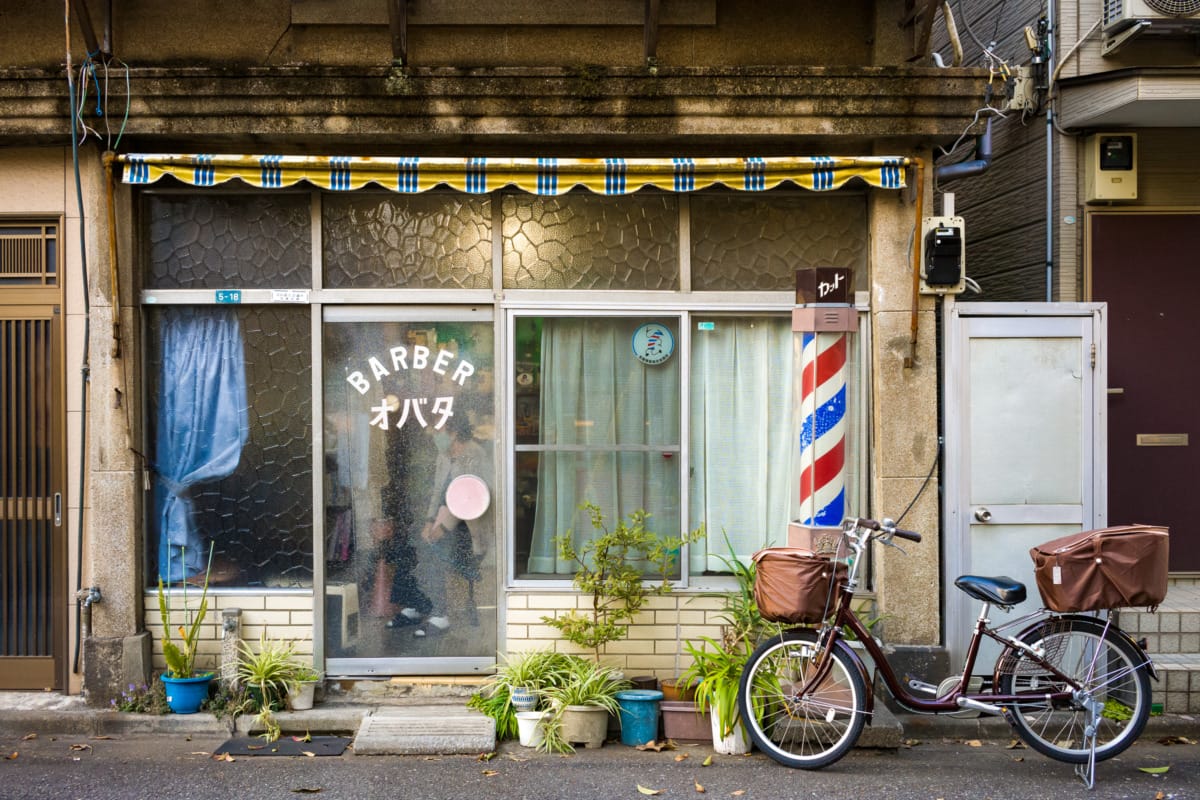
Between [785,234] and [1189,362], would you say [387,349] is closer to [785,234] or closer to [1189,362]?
[785,234]

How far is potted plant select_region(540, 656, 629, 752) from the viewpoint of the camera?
6.35 m

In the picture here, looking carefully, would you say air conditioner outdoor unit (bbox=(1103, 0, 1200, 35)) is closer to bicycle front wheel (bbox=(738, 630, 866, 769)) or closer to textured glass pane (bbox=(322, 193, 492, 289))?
textured glass pane (bbox=(322, 193, 492, 289))

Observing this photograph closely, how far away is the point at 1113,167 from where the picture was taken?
25.8 ft

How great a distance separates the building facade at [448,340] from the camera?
6898mm

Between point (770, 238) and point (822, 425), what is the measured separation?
5.83ft

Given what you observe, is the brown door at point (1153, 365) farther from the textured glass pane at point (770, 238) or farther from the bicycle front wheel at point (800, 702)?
the bicycle front wheel at point (800, 702)

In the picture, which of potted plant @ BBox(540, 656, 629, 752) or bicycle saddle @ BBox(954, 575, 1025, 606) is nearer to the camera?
bicycle saddle @ BBox(954, 575, 1025, 606)

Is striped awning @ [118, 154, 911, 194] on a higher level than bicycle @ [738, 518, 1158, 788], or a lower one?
higher

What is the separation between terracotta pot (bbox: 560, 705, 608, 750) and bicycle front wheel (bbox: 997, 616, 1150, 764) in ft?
8.04

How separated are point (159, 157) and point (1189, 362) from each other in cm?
781

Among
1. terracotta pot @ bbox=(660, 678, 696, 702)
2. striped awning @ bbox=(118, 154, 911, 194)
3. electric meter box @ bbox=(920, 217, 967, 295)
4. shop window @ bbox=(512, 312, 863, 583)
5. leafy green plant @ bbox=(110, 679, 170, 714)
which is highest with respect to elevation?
striped awning @ bbox=(118, 154, 911, 194)

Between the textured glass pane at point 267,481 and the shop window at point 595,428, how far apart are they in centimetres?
157

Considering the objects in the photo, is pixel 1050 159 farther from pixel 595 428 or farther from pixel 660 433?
pixel 595 428

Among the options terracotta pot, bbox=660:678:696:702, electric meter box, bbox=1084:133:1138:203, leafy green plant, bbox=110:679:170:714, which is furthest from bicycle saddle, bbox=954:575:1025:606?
leafy green plant, bbox=110:679:170:714
